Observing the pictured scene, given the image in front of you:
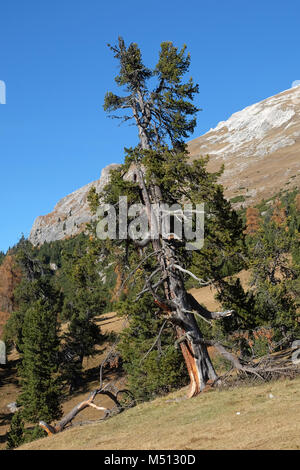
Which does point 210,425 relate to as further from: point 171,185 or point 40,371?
point 40,371

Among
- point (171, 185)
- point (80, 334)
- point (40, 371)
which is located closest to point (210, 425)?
point (171, 185)

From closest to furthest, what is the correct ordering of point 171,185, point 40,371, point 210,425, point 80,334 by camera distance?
point 210,425, point 171,185, point 40,371, point 80,334

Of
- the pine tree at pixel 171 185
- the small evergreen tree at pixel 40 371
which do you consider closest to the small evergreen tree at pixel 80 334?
the small evergreen tree at pixel 40 371

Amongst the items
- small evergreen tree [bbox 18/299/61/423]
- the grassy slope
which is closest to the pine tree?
the grassy slope

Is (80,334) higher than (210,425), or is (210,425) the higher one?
(210,425)

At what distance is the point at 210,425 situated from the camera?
9234 millimetres

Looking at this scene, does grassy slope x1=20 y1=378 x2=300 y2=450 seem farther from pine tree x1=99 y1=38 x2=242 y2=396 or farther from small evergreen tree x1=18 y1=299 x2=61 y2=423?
small evergreen tree x1=18 y1=299 x2=61 y2=423

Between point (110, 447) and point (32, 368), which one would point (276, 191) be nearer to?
point (32, 368)

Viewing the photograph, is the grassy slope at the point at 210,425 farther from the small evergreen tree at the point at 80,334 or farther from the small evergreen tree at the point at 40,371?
the small evergreen tree at the point at 80,334

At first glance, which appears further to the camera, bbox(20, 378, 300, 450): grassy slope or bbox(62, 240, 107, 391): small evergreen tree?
bbox(62, 240, 107, 391): small evergreen tree

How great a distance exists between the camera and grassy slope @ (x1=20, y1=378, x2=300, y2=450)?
7527 mm

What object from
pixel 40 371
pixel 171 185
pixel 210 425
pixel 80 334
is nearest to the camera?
pixel 210 425

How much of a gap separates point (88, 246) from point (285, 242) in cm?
1910

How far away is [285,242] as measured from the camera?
30.5m
